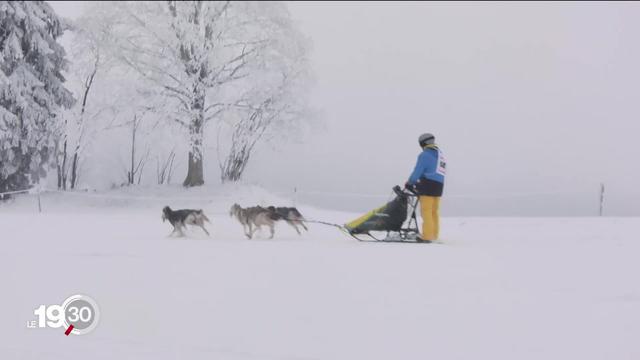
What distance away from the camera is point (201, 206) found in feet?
59.6

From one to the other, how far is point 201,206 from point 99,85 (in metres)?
6.80

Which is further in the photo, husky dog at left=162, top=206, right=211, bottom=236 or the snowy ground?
husky dog at left=162, top=206, right=211, bottom=236

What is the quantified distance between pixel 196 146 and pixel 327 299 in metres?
15.6

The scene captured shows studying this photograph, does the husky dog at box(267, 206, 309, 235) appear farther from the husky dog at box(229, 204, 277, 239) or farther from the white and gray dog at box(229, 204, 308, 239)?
the husky dog at box(229, 204, 277, 239)

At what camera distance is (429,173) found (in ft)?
25.6

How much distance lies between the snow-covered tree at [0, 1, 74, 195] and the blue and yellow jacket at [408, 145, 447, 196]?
623 inches

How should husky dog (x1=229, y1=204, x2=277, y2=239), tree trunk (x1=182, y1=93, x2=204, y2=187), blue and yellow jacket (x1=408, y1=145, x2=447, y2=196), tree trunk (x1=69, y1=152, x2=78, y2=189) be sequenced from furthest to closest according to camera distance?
tree trunk (x1=69, y1=152, x2=78, y2=189) → tree trunk (x1=182, y1=93, x2=204, y2=187) → husky dog (x1=229, y1=204, x2=277, y2=239) → blue and yellow jacket (x1=408, y1=145, x2=447, y2=196)

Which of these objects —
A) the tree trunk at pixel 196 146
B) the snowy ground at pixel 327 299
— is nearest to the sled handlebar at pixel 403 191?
the snowy ground at pixel 327 299

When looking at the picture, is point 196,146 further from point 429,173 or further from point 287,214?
point 429,173

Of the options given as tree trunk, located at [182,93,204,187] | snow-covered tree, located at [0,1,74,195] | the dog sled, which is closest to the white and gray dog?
the dog sled

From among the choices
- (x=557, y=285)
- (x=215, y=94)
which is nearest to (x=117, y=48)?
(x=215, y=94)

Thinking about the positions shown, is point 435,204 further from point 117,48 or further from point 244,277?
point 117,48

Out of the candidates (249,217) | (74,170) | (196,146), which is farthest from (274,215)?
(74,170)

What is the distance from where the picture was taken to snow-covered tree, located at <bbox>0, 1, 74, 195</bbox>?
735 inches
